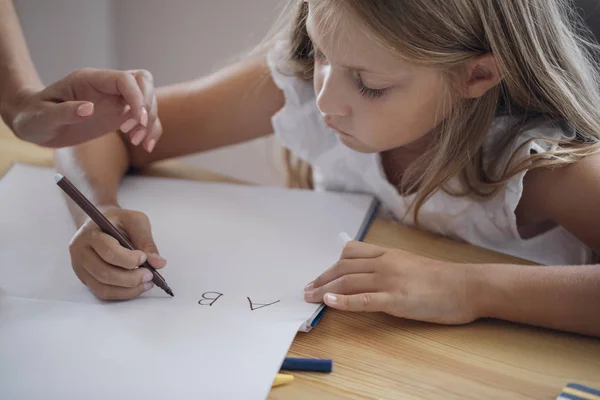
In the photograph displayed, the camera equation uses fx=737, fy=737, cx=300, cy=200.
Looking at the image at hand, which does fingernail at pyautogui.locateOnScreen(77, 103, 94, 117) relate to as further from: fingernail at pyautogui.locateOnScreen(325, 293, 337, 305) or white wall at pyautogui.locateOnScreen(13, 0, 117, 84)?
white wall at pyautogui.locateOnScreen(13, 0, 117, 84)

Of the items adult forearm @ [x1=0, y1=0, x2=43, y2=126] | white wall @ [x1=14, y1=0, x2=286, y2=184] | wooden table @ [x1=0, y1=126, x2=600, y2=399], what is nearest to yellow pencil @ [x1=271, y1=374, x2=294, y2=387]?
wooden table @ [x1=0, y1=126, x2=600, y2=399]

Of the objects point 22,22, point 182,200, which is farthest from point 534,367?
point 22,22

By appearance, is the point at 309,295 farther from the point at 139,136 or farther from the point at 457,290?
the point at 139,136

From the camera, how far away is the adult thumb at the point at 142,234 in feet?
2.31

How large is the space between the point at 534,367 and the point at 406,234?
0.79 feet

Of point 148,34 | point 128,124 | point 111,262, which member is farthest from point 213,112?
point 148,34

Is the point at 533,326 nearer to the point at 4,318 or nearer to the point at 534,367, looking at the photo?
the point at 534,367

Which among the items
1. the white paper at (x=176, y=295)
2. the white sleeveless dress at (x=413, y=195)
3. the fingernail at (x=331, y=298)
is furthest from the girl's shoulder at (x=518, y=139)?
the fingernail at (x=331, y=298)

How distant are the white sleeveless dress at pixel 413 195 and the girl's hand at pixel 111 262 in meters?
0.29

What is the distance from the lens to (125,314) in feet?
2.15

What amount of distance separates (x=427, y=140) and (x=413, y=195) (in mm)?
75

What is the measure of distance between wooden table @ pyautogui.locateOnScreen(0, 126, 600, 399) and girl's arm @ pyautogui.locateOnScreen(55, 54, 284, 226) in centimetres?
37

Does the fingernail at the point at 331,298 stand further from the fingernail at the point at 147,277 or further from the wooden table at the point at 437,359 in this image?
the fingernail at the point at 147,277

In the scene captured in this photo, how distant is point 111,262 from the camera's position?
2.25 ft
